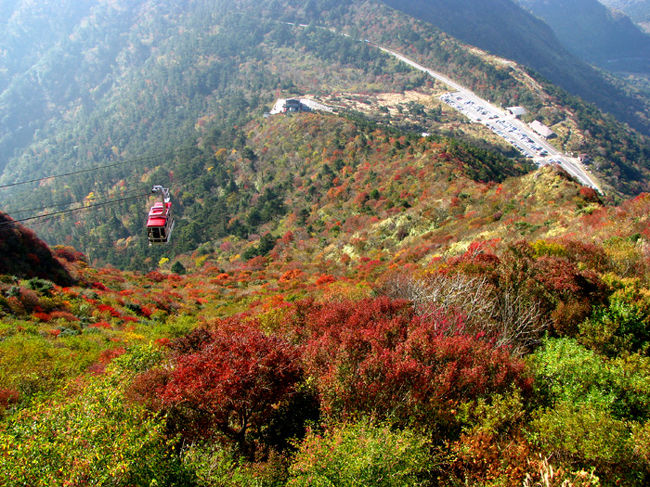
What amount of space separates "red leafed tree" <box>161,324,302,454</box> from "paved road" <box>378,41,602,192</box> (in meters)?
95.2

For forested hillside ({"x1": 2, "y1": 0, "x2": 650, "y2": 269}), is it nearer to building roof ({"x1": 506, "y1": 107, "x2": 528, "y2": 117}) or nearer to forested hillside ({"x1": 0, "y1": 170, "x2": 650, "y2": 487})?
building roof ({"x1": 506, "y1": 107, "x2": 528, "y2": 117})

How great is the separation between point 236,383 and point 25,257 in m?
30.0

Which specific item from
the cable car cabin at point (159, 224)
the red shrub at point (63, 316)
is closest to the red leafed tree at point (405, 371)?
the cable car cabin at point (159, 224)

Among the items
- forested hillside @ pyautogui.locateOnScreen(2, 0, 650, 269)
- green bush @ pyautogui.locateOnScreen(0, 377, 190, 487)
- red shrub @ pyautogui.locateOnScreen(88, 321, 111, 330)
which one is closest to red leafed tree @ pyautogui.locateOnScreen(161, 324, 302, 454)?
green bush @ pyautogui.locateOnScreen(0, 377, 190, 487)

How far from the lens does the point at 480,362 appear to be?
44.4ft

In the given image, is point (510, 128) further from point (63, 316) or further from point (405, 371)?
point (405, 371)

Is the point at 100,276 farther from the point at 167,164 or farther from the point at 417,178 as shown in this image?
the point at 167,164

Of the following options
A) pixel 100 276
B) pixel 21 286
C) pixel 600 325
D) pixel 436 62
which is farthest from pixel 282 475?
pixel 436 62

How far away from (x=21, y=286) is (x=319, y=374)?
25563mm

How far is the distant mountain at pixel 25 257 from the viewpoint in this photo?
102ft

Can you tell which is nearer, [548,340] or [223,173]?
[548,340]

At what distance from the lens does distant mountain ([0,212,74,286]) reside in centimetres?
3108

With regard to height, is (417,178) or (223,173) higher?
(417,178)

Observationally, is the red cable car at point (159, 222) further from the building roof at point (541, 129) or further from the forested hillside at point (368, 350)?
the building roof at point (541, 129)
